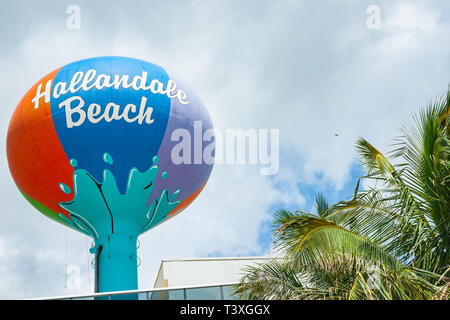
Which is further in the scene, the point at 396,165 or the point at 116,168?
the point at 116,168

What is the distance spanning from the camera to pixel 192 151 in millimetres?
17469

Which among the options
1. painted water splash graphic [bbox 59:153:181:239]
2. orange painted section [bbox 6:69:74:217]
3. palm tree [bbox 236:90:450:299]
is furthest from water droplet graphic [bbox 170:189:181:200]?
palm tree [bbox 236:90:450:299]

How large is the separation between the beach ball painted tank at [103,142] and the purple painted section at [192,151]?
0.03 m

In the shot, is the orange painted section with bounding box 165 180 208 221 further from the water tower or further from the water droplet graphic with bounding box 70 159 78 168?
the water droplet graphic with bounding box 70 159 78 168

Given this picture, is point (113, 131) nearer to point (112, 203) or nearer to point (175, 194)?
point (112, 203)

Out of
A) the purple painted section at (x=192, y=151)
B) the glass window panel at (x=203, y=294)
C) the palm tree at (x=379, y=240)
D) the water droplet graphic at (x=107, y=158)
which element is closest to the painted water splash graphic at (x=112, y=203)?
the water droplet graphic at (x=107, y=158)

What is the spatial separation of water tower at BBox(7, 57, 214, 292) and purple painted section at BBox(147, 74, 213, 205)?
0.03 meters

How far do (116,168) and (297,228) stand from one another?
31.3ft

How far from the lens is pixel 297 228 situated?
7734 mm

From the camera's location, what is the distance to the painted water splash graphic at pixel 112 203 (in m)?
16.4

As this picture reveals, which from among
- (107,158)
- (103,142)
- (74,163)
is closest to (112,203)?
(107,158)

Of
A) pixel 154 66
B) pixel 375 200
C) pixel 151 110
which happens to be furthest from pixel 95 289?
pixel 375 200
